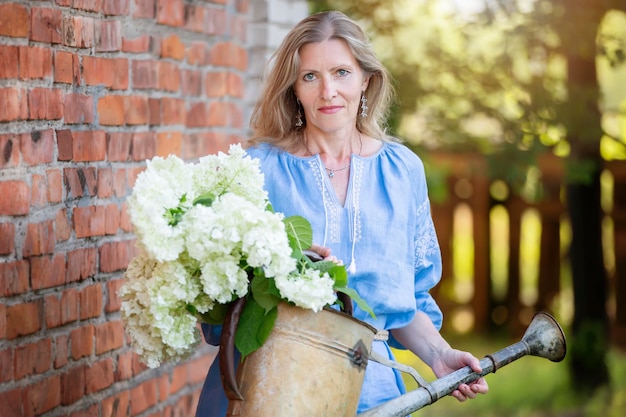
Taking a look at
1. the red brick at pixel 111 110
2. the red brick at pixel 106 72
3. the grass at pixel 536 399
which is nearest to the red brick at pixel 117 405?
the red brick at pixel 111 110

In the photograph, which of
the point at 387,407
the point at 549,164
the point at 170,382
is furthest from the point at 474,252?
the point at 387,407

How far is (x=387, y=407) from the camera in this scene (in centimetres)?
212

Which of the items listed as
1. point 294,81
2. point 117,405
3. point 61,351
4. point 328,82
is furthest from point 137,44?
point 117,405

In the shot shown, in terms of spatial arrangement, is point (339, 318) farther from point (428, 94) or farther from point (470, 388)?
point (428, 94)

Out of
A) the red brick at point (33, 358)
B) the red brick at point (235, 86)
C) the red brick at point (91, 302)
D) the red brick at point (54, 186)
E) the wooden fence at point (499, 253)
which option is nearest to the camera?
the red brick at point (33, 358)

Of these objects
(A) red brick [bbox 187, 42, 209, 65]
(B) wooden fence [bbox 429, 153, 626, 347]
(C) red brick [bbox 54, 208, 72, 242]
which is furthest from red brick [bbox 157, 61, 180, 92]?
(B) wooden fence [bbox 429, 153, 626, 347]

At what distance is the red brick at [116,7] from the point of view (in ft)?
9.37

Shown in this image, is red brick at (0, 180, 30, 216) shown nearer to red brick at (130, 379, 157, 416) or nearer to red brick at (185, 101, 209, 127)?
red brick at (130, 379, 157, 416)

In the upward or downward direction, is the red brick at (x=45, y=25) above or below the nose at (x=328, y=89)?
above

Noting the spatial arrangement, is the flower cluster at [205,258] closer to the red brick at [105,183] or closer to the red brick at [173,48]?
the red brick at [105,183]

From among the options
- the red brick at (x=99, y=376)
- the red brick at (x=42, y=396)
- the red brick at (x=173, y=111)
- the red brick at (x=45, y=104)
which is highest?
the red brick at (x=45, y=104)

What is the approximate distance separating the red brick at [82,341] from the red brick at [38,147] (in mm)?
498

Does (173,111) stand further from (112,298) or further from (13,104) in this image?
(13,104)

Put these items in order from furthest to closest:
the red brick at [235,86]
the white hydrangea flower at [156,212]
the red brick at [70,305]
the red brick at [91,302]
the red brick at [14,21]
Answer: the red brick at [235,86], the red brick at [91,302], the red brick at [70,305], the red brick at [14,21], the white hydrangea flower at [156,212]
